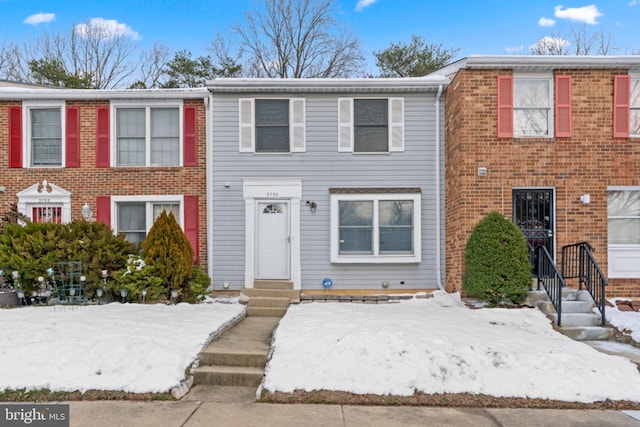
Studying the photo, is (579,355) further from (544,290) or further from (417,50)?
(417,50)

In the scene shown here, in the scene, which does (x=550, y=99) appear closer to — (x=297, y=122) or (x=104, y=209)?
(x=297, y=122)

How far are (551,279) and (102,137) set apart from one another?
1031 centimetres

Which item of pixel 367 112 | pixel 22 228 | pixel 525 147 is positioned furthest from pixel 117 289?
pixel 525 147

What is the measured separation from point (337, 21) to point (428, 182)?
48.0 feet

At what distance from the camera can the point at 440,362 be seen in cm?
555

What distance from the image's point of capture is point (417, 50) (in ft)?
68.5

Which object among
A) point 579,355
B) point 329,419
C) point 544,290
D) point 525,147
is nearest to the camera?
point 329,419

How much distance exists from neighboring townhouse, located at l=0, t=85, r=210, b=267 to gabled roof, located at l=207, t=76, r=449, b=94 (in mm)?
855

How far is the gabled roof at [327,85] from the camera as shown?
410 inches

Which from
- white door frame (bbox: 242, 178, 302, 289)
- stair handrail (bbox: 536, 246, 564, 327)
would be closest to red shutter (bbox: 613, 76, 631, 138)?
stair handrail (bbox: 536, 246, 564, 327)

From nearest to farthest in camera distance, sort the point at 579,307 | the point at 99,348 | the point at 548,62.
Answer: the point at 99,348 → the point at 579,307 → the point at 548,62

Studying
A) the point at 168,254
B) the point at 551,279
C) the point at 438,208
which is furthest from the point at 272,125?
the point at 551,279

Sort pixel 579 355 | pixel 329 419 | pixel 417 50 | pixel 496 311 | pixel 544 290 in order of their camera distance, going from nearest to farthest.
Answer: pixel 329 419, pixel 579 355, pixel 496 311, pixel 544 290, pixel 417 50

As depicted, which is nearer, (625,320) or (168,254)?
(625,320)
